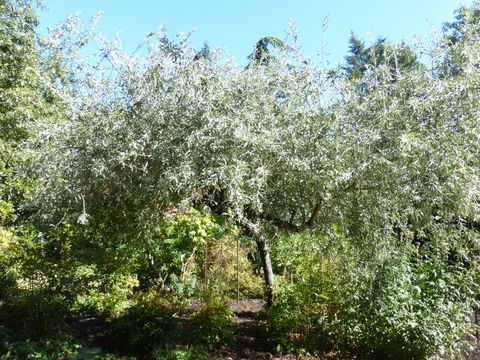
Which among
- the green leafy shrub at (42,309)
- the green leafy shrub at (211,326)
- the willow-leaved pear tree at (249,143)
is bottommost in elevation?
the green leafy shrub at (211,326)

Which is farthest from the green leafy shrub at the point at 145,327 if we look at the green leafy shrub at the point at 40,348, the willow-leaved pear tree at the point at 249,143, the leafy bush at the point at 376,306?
the willow-leaved pear tree at the point at 249,143

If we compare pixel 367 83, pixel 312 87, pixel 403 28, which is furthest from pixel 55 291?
pixel 403 28

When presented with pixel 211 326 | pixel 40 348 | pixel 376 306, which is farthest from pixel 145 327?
pixel 376 306

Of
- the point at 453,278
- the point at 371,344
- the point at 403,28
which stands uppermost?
the point at 403,28

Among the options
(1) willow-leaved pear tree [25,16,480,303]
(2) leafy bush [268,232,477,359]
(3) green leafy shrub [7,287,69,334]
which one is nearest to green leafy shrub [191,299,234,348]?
(2) leafy bush [268,232,477,359]

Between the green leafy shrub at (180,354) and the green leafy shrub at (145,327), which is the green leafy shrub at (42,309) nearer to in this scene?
the green leafy shrub at (145,327)

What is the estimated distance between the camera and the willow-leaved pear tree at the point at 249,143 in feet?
10.8

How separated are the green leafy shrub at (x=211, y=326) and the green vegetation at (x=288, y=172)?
2 centimetres

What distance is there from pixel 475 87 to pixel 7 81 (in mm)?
8439

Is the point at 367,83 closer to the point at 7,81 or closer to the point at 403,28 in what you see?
the point at 403,28

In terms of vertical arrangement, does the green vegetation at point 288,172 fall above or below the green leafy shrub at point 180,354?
above

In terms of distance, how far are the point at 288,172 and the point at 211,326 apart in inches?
129

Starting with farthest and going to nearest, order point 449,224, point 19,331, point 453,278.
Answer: point 19,331 < point 453,278 < point 449,224

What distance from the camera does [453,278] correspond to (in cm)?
521
